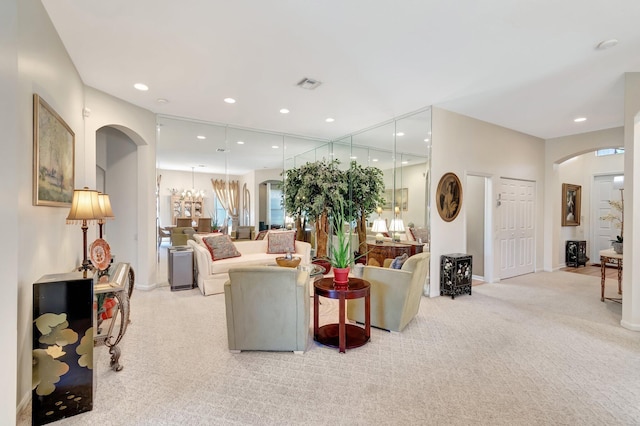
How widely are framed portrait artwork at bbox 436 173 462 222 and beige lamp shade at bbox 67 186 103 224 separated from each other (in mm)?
4403

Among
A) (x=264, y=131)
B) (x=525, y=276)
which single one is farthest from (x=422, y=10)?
(x=525, y=276)

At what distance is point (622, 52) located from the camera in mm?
3076

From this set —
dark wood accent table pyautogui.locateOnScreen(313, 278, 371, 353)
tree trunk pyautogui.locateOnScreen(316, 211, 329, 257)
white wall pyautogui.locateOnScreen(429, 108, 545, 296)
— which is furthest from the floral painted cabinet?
tree trunk pyautogui.locateOnScreen(316, 211, 329, 257)

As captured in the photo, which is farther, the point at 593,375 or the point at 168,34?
the point at 168,34

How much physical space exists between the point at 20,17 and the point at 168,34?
1.03m

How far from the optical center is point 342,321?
2758 millimetres

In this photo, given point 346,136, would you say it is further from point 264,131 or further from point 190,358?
point 190,358

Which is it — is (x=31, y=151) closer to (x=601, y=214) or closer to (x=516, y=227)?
(x=516, y=227)

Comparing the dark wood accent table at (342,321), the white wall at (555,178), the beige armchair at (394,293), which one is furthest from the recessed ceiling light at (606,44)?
the white wall at (555,178)

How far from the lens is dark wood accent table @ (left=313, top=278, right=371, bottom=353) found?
277 cm

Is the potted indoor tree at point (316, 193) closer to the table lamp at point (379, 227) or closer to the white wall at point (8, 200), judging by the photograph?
the table lamp at point (379, 227)

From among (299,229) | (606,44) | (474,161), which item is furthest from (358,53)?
(299,229)

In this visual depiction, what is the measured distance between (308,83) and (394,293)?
2745 millimetres

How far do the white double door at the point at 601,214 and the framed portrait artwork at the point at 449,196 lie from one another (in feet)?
18.3
